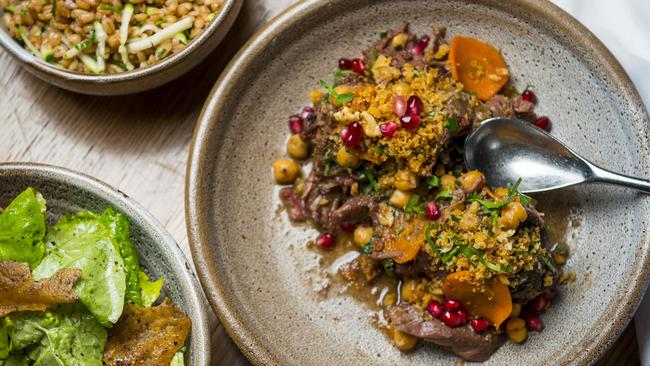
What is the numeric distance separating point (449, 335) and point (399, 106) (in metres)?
1.29

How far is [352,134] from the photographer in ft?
13.9

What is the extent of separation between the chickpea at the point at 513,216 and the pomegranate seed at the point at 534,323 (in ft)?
2.32

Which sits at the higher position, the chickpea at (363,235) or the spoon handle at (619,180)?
the spoon handle at (619,180)

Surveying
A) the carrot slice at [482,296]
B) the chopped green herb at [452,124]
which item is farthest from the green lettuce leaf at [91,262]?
the chopped green herb at [452,124]

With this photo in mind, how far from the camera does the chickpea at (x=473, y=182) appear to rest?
436 cm

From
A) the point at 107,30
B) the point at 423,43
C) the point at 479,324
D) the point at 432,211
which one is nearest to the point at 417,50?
the point at 423,43

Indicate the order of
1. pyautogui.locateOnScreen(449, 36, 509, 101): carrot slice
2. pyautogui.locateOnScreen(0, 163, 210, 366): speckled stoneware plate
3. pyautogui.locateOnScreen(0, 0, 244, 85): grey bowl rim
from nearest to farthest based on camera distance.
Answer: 1. pyautogui.locateOnScreen(0, 163, 210, 366): speckled stoneware plate
2. pyautogui.locateOnScreen(0, 0, 244, 85): grey bowl rim
3. pyautogui.locateOnScreen(449, 36, 509, 101): carrot slice

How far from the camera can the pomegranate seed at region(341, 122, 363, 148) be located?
4.25 meters

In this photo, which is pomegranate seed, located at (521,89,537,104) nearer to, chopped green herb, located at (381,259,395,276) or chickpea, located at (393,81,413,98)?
chickpea, located at (393,81,413,98)

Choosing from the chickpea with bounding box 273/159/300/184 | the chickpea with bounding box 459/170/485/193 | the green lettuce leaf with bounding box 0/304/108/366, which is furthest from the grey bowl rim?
the chickpea with bounding box 459/170/485/193

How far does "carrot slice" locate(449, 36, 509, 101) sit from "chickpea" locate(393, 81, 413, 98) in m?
0.44

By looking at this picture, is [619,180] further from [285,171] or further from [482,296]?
[285,171]

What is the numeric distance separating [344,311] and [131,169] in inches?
60.9

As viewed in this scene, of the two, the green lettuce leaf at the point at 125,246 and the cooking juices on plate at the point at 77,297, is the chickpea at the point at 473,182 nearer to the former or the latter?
the cooking juices on plate at the point at 77,297
